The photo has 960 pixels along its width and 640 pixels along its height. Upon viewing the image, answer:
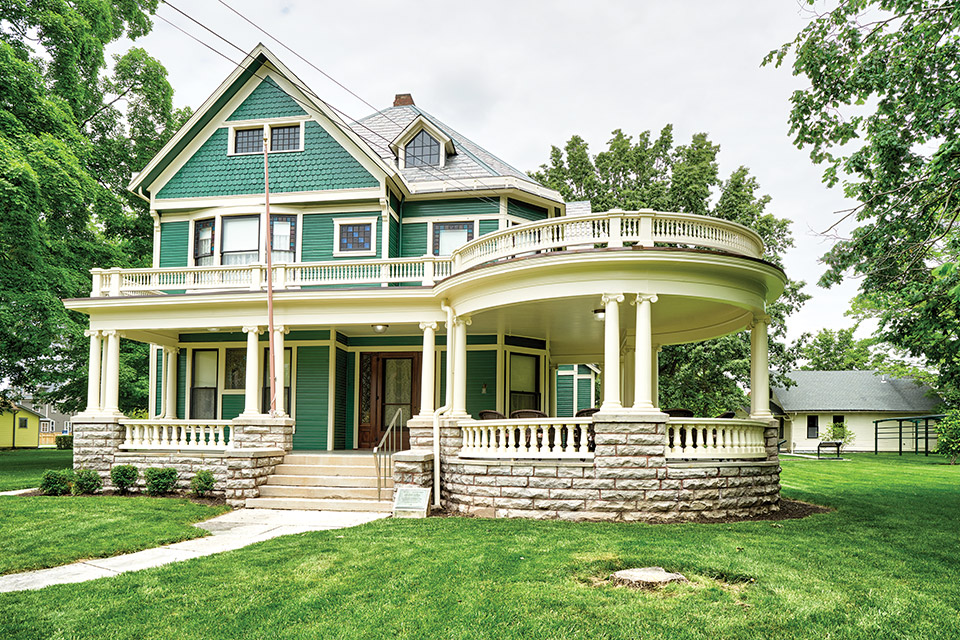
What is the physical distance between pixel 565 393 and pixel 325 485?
15.5 meters

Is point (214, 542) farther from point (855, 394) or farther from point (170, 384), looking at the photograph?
point (855, 394)

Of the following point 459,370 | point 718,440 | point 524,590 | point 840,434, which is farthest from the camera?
point 840,434

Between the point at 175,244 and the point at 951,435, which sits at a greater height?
the point at 175,244

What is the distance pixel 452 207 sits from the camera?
56.7 ft

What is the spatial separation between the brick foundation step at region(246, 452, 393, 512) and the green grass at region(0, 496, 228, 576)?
3.44ft

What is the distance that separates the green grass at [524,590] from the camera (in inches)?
206

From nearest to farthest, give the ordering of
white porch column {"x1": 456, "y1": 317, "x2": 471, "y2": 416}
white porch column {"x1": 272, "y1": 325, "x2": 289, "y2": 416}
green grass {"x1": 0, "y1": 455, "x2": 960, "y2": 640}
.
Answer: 1. green grass {"x1": 0, "y1": 455, "x2": 960, "y2": 640}
2. white porch column {"x1": 456, "y1": 317, "x2": 471, "y2": 416}
3. white porch column {"x1": 272, "y1": 325, "x2": 289, "y2": 416}

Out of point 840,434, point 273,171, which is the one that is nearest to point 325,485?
point 273,171

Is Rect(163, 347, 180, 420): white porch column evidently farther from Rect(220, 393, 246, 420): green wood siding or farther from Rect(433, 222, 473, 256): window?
Rect(433, 222, 473, 256): window

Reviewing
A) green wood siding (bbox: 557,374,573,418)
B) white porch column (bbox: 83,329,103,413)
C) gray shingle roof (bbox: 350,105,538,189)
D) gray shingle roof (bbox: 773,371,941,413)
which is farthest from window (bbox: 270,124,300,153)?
gray shingle roof (bbox: 773,371,941,413)

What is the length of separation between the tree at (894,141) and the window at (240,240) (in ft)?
40.0

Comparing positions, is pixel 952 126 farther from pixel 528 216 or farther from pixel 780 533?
pixel 528 216

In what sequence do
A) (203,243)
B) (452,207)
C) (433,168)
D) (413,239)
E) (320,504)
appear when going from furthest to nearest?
(433,168) → (413,239) → (452,207) → (203,243) → (320,504)

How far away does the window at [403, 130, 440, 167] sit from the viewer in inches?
728
